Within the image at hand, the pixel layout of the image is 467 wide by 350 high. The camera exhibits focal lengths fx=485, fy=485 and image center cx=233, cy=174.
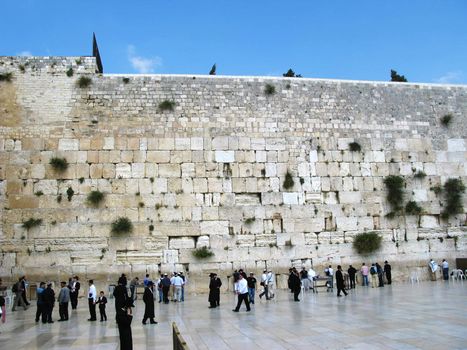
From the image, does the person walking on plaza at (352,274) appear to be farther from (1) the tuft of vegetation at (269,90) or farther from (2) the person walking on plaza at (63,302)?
(2) the person walking on plaza at (63,302)

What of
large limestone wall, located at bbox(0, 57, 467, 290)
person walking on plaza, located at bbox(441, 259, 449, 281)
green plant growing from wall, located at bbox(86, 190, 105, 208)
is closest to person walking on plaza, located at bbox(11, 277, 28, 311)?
large limestone wall, located at bbox(0, 57, 467, 290)

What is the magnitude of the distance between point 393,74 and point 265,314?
21.9 metres

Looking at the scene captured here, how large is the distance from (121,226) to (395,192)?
10138 mm

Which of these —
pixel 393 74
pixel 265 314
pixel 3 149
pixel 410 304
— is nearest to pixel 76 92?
pixel 3 149

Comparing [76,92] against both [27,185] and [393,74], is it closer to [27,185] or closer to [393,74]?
[27,185]

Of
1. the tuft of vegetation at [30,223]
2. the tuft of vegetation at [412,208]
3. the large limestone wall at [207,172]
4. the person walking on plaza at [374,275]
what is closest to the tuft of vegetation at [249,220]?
the large limestone wall at [207,172]

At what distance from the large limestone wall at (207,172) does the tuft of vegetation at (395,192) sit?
0.30 meters

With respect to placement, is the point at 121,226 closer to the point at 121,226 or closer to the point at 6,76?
the point at 121,226

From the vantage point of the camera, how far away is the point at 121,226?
16250 mm

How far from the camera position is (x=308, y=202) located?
17688 millimetres

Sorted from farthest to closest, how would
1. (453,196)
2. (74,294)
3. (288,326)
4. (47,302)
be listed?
(453,196) → (74,294) → (47,302) → (288,326)

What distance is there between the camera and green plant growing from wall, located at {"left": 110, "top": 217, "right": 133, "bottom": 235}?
16.2 metres

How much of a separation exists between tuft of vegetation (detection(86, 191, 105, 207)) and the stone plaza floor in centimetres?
393

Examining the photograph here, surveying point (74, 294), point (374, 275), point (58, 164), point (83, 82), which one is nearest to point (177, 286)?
point (74, 294)
